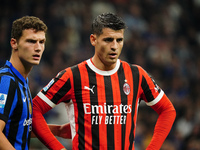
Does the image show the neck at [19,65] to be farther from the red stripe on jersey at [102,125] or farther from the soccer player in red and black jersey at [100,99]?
the red stripe on jersey at [102,125]

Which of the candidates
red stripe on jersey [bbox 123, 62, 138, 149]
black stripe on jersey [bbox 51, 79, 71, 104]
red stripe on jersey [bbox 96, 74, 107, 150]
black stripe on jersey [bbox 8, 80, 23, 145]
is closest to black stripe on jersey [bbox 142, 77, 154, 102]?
red stripe on jersey [bbox 123, 62, 138, 149]

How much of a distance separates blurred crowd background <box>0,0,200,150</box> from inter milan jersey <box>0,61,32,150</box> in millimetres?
3549

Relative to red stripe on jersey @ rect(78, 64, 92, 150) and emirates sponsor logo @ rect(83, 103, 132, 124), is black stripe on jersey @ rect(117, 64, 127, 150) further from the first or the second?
red stripe on jersey @ rect(78, 64, 92, 150)

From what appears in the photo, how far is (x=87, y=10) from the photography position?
851 cm

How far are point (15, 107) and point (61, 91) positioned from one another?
534mm

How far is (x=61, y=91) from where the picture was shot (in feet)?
10.4

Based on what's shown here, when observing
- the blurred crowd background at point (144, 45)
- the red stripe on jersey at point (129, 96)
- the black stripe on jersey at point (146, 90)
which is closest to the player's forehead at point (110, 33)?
the red stripe on jersey at point (129, 96)

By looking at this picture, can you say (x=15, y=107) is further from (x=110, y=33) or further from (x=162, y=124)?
(x=162, y=124)

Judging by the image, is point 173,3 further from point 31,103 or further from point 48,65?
point 31,103

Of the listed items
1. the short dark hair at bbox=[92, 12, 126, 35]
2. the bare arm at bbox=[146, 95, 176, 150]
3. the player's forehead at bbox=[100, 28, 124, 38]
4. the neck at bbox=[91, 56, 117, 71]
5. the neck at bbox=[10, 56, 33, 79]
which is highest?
the short dark hair at bbox=[92, 12, 126, 35]

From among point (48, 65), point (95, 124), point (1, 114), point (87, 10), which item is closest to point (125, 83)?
point (95, 124)

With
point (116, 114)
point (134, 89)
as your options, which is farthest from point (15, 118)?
point (134, 89)

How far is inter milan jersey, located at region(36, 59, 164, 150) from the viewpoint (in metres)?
3.15

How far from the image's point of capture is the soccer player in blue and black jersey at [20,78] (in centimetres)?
271
